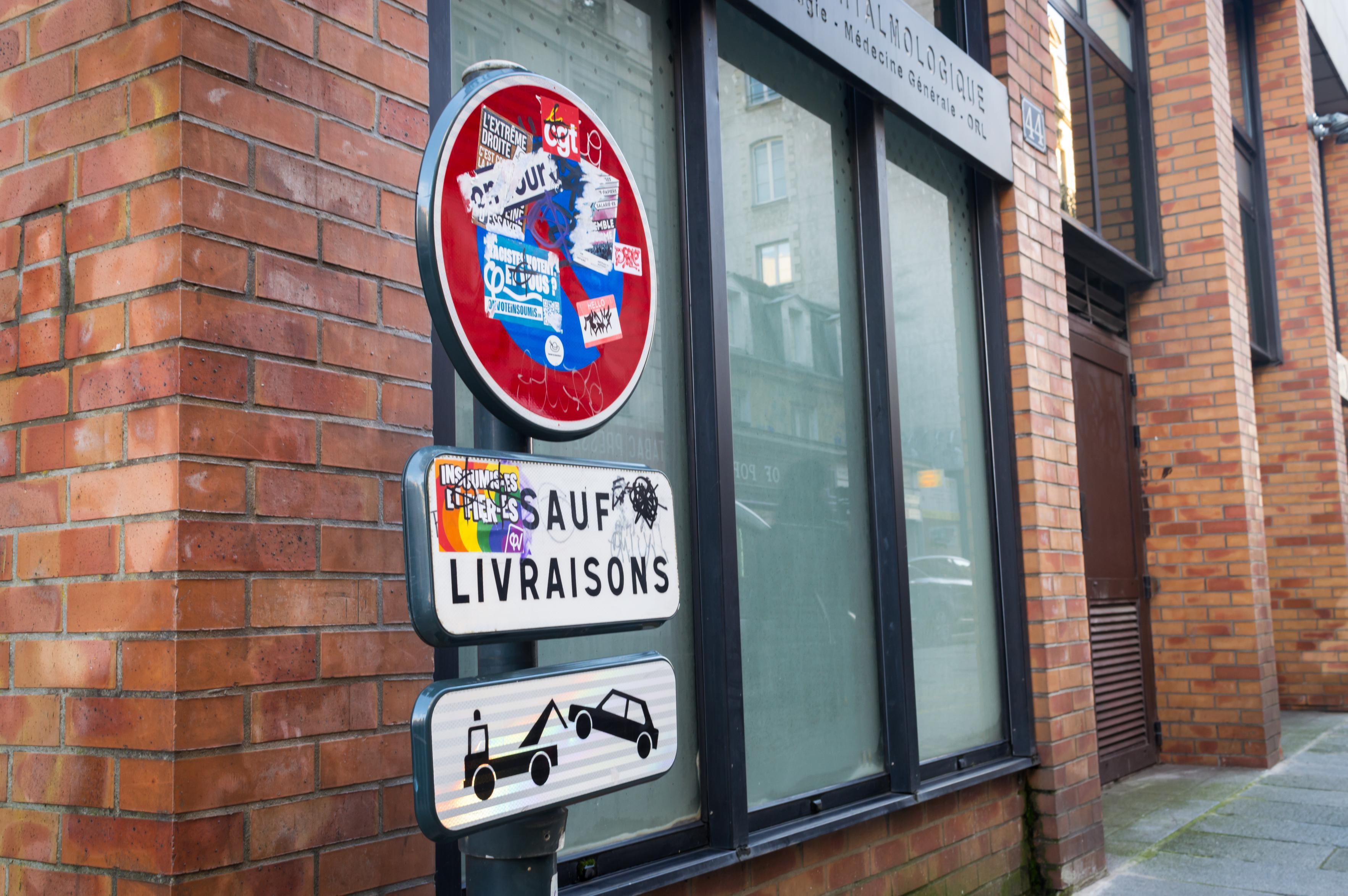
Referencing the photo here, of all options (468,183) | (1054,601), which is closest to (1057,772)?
(1054,601)

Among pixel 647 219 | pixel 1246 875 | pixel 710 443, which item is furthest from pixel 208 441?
pixel 1246 875

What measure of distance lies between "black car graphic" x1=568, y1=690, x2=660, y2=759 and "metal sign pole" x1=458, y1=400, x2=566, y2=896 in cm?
10

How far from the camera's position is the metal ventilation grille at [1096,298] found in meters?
6.76

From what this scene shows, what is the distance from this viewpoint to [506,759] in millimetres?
1320

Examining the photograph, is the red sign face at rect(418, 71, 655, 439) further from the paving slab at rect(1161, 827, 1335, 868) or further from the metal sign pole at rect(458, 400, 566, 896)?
the paving slab at rect(1161, 827, 1335, 868)

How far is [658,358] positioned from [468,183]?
5.68ft

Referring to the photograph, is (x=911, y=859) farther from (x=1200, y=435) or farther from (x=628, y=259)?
(x=1200, y=435)

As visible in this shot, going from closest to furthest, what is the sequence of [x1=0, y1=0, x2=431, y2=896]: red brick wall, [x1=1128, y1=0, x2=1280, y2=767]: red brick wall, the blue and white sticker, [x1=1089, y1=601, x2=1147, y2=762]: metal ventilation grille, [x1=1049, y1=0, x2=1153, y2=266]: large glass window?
the blue and white sticker → [x1=0, y1=0, x2=431, y2=896]: red brick wall → [x1=1049, y1=0, x2=1153, y2=266]: large glass window → [x1=1089, y1=601, x2=1147, y2=762]: metal ventilation grille → [x1=1128, y1=0, x2=1280, y2=767]: red brick wall

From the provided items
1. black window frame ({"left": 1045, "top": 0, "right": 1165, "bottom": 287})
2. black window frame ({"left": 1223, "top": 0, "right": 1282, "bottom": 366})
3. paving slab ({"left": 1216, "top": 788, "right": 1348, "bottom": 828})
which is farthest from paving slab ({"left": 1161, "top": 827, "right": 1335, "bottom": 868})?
black window frame ({"left": 1223, "top": 0, "right": 1282, "bottom": 366})

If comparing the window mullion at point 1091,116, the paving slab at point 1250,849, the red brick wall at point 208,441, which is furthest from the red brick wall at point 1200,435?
the red brick wall at point 208,441

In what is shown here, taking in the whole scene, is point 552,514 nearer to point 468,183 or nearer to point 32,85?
point 468,183

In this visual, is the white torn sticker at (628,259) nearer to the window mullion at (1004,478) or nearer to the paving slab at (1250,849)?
the window mullion at (1004,478)

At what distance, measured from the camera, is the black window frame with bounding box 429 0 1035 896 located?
2760mm

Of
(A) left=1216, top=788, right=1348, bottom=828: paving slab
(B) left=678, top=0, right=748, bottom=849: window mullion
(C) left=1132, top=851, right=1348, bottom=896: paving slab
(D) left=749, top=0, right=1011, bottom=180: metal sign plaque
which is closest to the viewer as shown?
(B) left=678, top=0, right=748, bottom=849: window mullion
